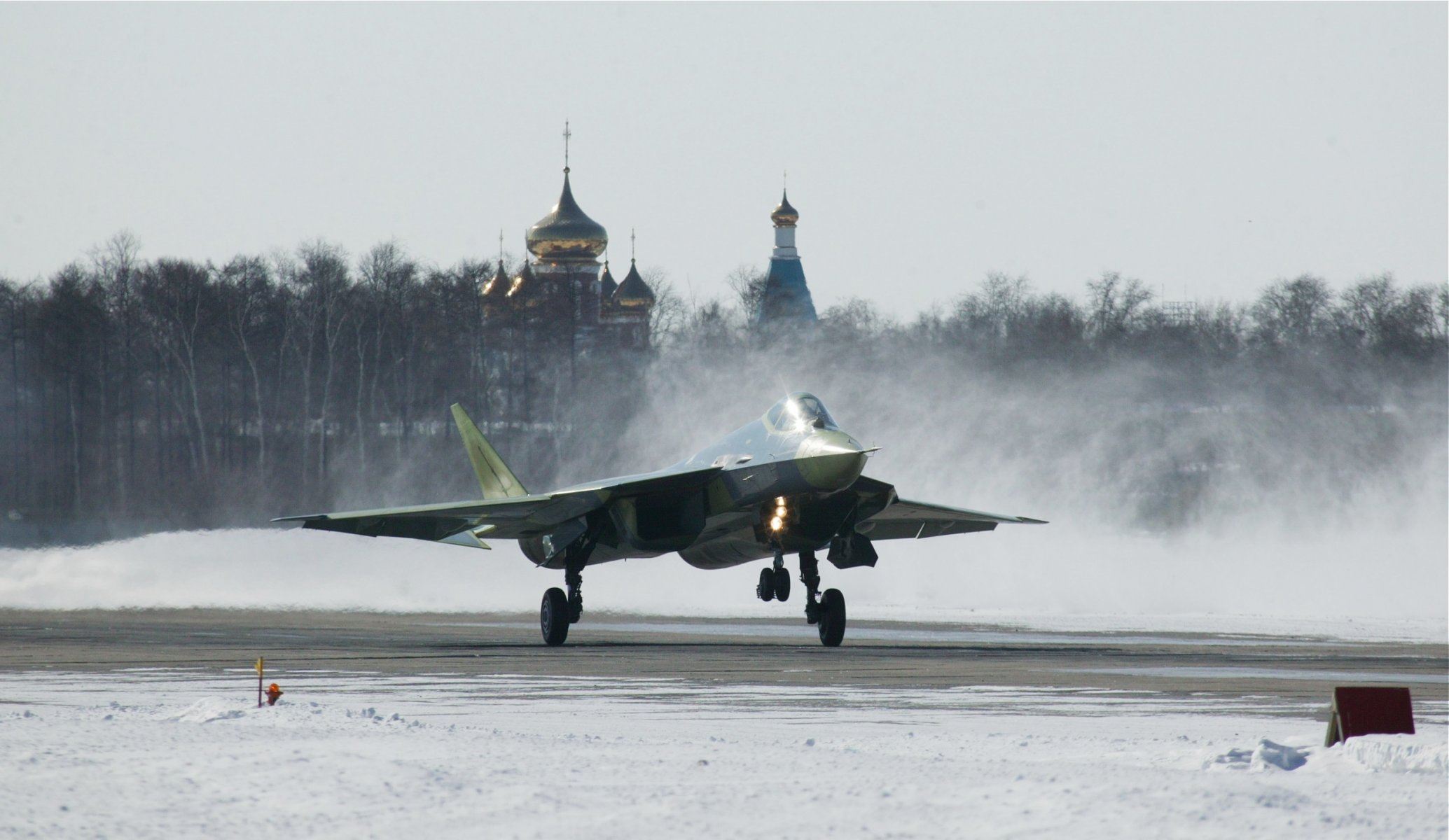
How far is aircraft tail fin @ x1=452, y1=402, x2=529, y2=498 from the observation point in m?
28.2

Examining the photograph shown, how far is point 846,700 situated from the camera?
14.4 meters

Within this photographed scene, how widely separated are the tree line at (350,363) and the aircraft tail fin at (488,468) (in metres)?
26.8

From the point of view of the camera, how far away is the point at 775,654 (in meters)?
20.5

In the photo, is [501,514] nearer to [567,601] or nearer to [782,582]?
[567,601]

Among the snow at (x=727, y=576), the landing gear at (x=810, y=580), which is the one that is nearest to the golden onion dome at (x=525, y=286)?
the snow at (x=727, y=576)

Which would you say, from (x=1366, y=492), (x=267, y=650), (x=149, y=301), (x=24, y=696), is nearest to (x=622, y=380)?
(x=149, y=301)

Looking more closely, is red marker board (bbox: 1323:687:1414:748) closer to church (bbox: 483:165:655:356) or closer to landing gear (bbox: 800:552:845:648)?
landing gear (bbox: 800:552:845:648)

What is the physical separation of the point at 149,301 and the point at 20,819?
65.3 meters

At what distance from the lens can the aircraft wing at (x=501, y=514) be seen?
22141mm

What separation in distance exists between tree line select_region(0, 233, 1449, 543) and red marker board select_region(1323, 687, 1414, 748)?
4304 centimetres

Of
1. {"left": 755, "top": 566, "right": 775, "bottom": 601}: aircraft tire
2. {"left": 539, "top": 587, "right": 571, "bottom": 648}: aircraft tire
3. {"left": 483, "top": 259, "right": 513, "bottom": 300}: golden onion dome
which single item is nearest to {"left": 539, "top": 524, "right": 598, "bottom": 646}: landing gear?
{"left": 539, "top": 587, "right": 571, "bottom": 648}: aircraft tire

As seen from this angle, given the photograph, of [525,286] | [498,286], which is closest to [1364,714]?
[525,286]

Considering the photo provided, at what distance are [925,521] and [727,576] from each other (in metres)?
11.4

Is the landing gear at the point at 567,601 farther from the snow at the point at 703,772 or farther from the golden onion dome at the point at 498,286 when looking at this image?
the golden onion dome at the point at 498,286
